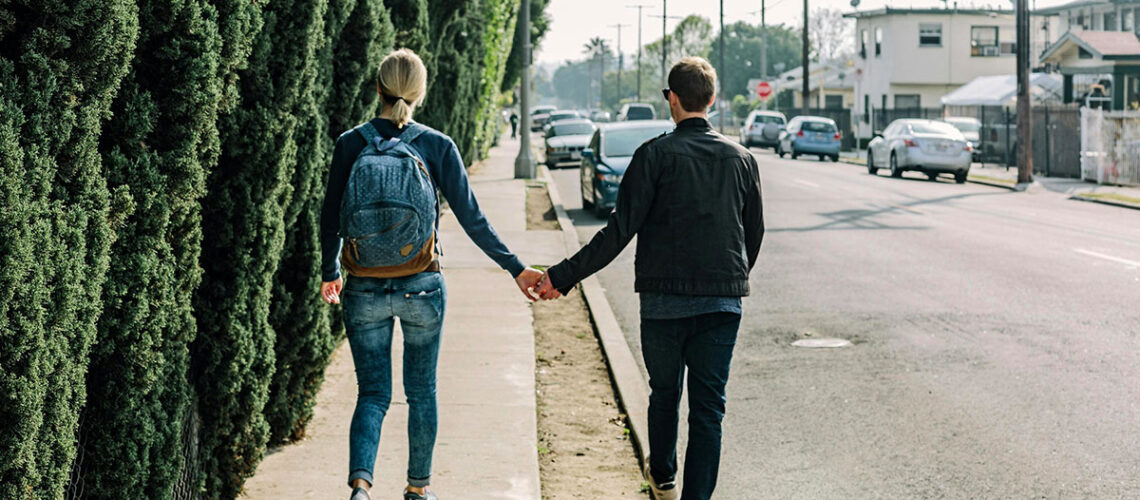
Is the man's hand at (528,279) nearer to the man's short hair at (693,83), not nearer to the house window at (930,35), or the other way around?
the man's short hair at (693,83)

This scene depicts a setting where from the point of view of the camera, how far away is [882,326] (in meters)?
10.7

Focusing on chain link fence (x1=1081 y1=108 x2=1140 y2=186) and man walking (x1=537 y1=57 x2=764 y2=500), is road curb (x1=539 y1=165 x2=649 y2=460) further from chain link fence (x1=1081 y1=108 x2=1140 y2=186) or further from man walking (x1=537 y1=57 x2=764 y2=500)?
chain link fence (x1=1081 y1=108 x2=1140 y2=186)

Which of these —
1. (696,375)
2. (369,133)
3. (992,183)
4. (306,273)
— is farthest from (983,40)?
(369,133)

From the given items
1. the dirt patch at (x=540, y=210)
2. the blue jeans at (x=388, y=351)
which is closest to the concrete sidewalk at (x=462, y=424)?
the blue jeans at (x=388, y=351)

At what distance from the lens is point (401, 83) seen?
524 centimetres

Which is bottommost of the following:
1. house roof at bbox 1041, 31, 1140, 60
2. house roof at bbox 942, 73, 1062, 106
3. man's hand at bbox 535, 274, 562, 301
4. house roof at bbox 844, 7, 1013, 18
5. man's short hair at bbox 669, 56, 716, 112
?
man's hand at bbox 535, 274, 562, 301

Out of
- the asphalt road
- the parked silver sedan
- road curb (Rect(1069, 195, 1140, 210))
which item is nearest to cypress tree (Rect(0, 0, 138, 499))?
the asphalt road

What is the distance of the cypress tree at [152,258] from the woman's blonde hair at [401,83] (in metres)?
0.69

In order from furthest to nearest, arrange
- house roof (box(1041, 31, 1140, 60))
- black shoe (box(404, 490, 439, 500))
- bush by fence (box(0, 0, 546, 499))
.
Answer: house roof (box(1041, 31, 1140, 60)) < black shoe (box(404, 490, 439, 500)) < bush by fence (box(0, 0, 546, 499))

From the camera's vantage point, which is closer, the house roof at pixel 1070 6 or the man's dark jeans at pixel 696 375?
the man's dark jeans at pixel 696 375

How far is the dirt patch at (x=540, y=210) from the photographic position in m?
20.1

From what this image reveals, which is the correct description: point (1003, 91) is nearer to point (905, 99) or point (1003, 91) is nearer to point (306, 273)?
point (905, 99)

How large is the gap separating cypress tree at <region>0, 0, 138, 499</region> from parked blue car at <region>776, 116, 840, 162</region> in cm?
4223

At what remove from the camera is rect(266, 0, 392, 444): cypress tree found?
6523 mm
